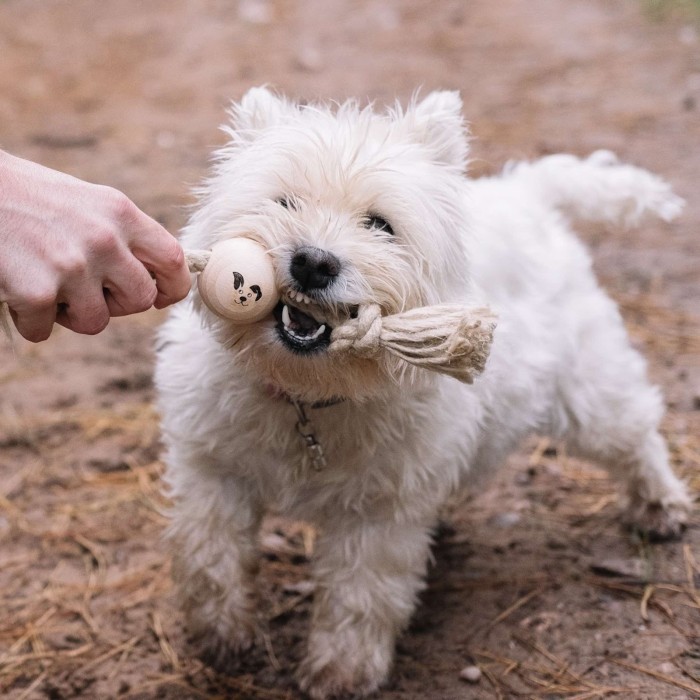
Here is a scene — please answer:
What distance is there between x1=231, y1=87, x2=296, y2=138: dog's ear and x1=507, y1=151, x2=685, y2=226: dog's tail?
1.44 m

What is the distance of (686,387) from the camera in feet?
15.8

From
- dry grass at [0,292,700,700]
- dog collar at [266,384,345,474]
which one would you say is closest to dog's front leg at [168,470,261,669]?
dry grass at [0,292,700,700]

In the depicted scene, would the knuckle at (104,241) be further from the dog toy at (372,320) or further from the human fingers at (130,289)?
the dog toy at (372,320)

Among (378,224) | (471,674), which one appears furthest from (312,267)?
(471,674)

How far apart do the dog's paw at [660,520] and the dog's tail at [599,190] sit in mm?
1144

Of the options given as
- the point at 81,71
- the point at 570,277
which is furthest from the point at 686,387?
the point at 81,71

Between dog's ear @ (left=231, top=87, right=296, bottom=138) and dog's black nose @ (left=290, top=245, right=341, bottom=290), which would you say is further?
dog's ear @ (left=231, top=87, right=296, bottom=138)

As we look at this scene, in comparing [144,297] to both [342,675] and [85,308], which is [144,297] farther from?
[342,675]

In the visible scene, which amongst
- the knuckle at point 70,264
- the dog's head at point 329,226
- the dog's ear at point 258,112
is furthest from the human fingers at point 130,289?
the dog's ear at point 258,112

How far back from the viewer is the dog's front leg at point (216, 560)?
3.08 m

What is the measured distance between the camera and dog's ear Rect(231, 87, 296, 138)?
2.88 metres

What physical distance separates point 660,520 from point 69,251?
2689 millimetres

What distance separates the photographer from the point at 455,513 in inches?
162

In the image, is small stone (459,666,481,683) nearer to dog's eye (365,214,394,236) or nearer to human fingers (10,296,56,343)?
dog's eye (365,214,394,236)
